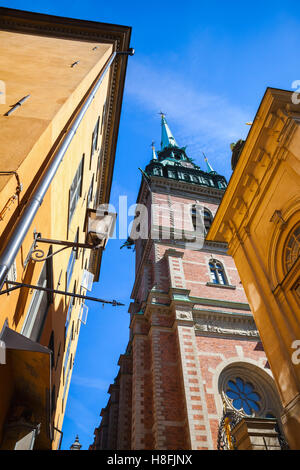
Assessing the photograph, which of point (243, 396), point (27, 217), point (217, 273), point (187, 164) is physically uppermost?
point (187, 164)

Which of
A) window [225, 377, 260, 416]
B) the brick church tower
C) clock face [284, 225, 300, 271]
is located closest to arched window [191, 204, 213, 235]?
the brick church tower

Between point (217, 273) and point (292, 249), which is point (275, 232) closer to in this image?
point (292, 249)

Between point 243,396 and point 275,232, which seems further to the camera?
point 243,396

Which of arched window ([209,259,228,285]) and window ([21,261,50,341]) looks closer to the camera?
window ([21,261,50,341])

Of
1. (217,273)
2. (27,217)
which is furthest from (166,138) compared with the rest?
(27,217)

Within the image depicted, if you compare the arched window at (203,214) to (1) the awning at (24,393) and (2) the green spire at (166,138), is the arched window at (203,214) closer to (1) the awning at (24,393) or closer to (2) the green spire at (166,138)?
(2) the green spire at (166,138)

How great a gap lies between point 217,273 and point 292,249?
16.1 m

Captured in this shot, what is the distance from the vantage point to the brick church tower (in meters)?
13.5

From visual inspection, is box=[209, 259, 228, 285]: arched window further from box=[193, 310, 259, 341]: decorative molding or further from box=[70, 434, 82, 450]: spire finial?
box=[70, 434, 82, 450]: spire finial

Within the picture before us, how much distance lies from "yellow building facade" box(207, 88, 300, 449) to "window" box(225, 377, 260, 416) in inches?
346

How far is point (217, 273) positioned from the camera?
23031mm

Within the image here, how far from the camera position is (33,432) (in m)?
5.07
